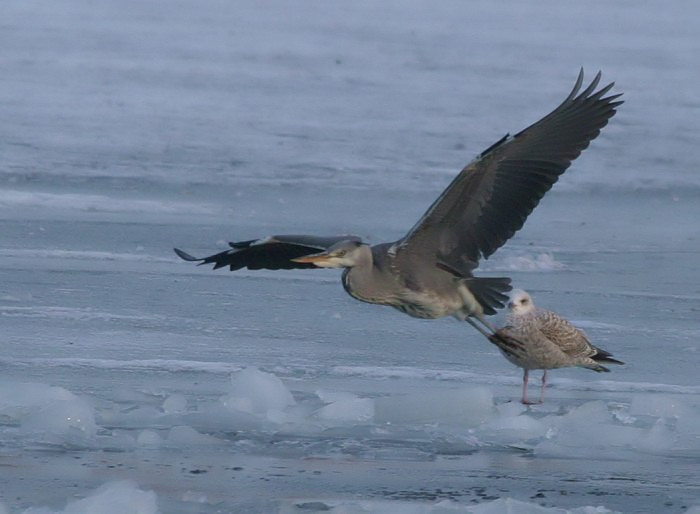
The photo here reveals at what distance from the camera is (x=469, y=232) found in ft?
22.2

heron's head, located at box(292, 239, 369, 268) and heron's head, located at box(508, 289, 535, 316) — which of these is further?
heron's head, located at box(508, 289, 535, 316)

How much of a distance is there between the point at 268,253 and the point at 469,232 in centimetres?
97

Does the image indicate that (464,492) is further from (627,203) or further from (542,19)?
(542,19)

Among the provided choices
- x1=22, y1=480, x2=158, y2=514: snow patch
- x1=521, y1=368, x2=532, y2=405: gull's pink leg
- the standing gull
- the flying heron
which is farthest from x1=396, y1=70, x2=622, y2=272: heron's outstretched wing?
x1=22, y1=480, x2=158, y2=514: snow patch

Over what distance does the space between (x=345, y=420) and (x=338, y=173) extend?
6.44 m

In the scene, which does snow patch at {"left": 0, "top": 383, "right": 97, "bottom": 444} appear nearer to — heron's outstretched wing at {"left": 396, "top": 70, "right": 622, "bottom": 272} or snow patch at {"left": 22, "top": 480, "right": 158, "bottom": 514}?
snow patch at {"left": 22, "top": 480, "right": 158, "bottom": 514}

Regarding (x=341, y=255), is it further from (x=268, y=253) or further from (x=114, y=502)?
(x=114, y=502)

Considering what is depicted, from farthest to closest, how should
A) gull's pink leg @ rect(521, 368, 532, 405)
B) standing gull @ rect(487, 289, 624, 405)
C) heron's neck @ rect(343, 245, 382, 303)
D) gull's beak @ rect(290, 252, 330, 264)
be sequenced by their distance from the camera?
standing gull @ rect(487, 289, 624, 405)
gull's pink leg @ rect(521, 368, 532, 405)
heron's neck @ rect(343, 245, 382, 303)
gull's beak @ rect(290, 252, 330, 264)

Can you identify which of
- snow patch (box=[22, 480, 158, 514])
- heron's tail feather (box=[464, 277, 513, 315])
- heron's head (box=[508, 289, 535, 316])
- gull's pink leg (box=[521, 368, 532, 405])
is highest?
heron's tail feather (box=[464, 277, 513, 315])

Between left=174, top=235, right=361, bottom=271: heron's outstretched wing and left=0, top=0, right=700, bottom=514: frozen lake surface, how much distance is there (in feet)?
1.26

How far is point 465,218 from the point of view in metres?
6.68

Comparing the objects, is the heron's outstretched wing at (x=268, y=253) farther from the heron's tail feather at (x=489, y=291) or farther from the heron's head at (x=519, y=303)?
the heron's head at (x=519, y=303)

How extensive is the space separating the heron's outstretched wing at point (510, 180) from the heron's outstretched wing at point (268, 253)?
17.0 inches

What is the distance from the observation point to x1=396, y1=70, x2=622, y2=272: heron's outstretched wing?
6.46 metres
